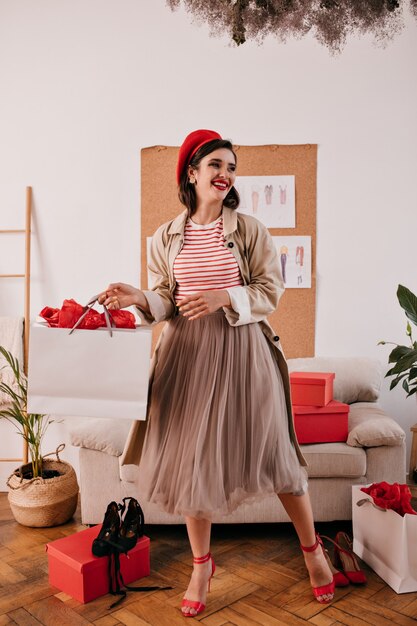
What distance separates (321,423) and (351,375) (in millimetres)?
550

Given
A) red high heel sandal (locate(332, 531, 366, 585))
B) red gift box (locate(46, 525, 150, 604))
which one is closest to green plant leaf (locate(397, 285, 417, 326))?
red high heel sandal (locate(332, 531, 366, 585))

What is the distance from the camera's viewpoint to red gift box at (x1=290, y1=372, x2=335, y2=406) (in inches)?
102

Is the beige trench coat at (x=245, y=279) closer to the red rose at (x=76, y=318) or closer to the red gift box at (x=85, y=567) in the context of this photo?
the red rose at (x=76, y=318)

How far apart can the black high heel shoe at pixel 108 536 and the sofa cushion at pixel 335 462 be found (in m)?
0.81

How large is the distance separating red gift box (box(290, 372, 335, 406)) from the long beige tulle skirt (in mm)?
527

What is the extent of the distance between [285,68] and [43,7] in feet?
4.57

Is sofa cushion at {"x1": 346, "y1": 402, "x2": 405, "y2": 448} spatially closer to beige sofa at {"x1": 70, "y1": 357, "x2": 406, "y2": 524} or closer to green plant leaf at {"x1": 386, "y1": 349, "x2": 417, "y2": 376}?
beige sofa at {"x1": 70, "y1": 357, "x2": 406, "y2": 524}

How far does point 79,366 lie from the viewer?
181 centimetres

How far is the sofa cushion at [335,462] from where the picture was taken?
8.25 ft

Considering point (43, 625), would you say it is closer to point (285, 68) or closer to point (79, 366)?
point (79, 366)

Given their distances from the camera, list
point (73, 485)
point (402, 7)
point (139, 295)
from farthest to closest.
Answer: point (402, 7)
point (73, 485)
point (139, 295)

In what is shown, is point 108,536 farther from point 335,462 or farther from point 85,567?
point 335,462

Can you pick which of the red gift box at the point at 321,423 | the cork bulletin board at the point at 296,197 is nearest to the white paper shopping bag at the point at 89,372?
the red gift box at the point at 321,423

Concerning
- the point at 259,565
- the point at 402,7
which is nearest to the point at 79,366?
the point at 259,565
